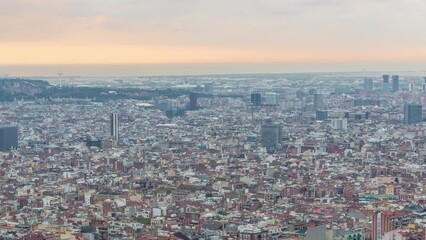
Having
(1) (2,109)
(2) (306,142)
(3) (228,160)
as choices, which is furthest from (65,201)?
(1) (2,109)

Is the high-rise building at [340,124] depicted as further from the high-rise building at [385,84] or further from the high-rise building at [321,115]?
the high-rise building at [385,84]

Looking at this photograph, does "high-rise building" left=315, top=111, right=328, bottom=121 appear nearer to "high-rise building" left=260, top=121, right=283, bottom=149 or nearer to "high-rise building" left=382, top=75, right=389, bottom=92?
"high-rise building" left=260, top=121, right=283, bottom=149

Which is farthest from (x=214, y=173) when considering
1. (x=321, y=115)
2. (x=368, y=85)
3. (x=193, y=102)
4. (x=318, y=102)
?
(x=368, y=85)

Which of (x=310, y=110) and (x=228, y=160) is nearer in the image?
(x=228, y=160)

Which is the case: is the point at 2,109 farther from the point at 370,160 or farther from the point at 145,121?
the point at 370,160

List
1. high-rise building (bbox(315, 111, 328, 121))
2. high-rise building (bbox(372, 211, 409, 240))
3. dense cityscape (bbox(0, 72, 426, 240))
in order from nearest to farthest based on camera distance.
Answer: high-rise building (bbox(372, 211, 409, 240)) → dense cityscape (bbox(0, 72, 426, 240)) → high-rise building (bbox(315, 111, 328, 121))

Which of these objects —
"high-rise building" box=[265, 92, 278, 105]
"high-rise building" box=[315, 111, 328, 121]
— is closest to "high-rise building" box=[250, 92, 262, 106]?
"high-rise building" box=[265, 92, 278, 105]
